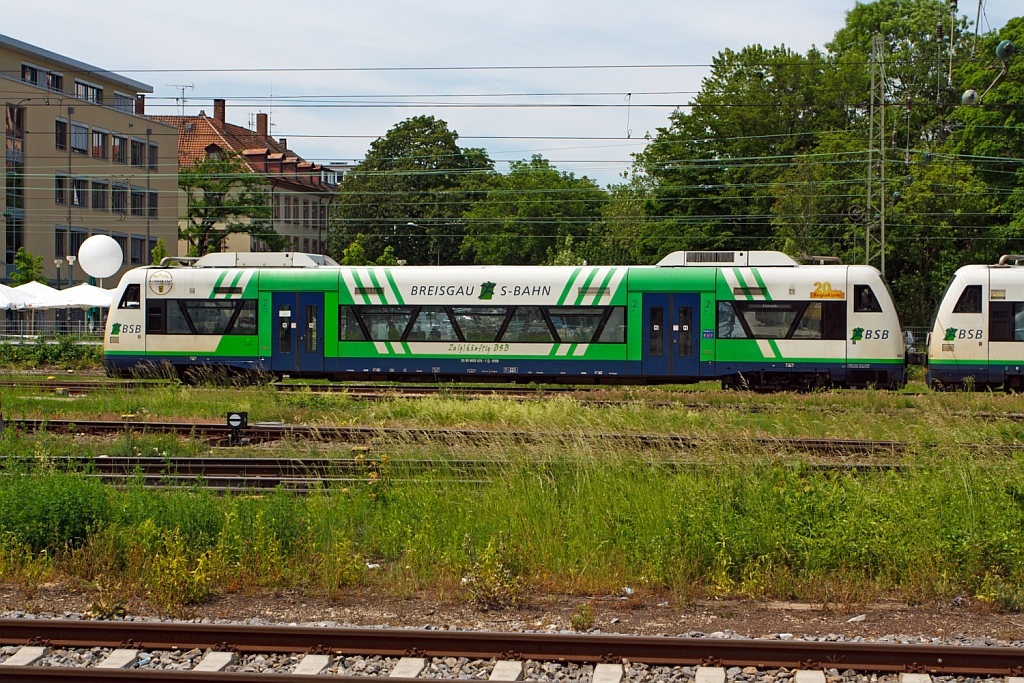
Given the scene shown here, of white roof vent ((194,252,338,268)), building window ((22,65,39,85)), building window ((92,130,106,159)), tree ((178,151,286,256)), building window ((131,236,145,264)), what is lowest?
white roof vent ((194,252,338,268))

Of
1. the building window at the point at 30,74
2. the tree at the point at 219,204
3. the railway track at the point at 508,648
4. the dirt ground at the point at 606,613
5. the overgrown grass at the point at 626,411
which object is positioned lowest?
the dirt ground at the point at 606,613

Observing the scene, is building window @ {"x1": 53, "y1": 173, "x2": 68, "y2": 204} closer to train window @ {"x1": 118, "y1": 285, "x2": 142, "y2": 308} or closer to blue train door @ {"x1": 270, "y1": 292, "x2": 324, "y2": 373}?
train window @ {"x1": 118, "y1": 285, "x2": 142, "y2": 308}

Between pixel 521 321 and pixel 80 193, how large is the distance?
40.6 meters

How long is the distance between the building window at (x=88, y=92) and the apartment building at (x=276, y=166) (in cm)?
1364

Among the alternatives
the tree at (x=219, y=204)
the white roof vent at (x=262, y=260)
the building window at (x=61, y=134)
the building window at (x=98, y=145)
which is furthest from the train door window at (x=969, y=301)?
the building window at (x=98, y=145)

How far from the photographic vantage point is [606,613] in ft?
23.5

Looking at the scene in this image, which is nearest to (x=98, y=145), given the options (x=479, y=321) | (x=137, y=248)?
(x=137, y=248)

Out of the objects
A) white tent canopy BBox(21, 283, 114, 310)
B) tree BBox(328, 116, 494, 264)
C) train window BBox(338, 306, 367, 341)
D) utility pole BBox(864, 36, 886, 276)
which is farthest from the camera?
tree BBox(328, 116, 494, 264)

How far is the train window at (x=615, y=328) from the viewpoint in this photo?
69.7ft

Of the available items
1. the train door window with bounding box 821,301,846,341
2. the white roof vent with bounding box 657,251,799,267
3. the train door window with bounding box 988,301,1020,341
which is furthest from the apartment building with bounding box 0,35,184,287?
the train door window with bounding box 988,301,1020,341

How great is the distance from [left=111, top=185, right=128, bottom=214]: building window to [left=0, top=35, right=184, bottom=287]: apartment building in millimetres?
60

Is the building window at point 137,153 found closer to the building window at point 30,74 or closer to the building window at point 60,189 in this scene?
the building window at point 60,189

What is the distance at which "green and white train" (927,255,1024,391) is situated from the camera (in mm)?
20578

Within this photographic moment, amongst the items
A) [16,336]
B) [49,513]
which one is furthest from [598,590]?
[16,336]
